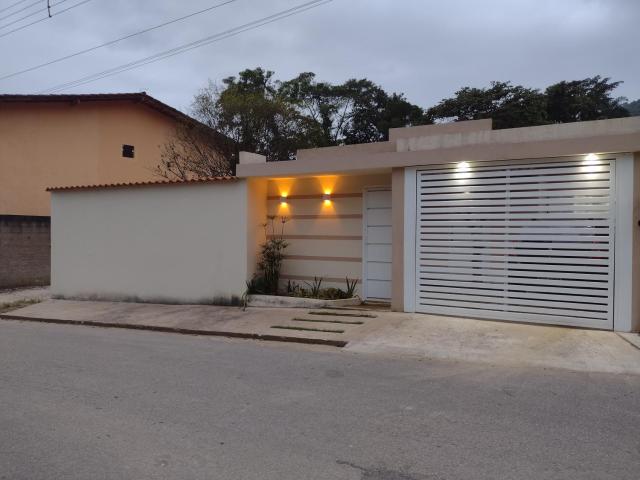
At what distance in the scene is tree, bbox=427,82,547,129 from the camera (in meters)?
31.8

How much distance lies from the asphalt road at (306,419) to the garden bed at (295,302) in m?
3.47

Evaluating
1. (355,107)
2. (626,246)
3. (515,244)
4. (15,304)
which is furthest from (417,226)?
(355,107)

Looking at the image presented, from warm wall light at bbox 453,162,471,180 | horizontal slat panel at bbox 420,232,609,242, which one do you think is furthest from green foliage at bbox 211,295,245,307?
warm wall light at bbox 453,162,471,180

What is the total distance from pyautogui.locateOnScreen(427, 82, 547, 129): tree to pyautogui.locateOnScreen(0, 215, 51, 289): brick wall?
25348mm

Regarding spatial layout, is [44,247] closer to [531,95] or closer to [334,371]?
[334,371]

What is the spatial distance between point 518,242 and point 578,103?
2760 centimetres

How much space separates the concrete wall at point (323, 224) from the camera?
1164 cm

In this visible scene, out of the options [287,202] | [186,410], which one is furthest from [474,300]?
[186,410]

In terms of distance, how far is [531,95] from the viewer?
32.3 m

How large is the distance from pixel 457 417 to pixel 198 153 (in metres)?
18.4

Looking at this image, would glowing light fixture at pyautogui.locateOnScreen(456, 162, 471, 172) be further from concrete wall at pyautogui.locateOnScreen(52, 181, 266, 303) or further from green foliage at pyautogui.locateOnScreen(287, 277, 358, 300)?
concrete wall at pyautogui.locateOnScreen(52, 181, 266, 303)

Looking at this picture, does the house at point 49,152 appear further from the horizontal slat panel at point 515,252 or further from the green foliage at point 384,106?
the horizontal slat panel at point 515,252

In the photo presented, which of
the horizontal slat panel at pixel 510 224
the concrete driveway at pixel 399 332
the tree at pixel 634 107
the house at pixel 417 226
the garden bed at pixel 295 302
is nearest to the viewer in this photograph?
the concrete driveway at pixel 399 332

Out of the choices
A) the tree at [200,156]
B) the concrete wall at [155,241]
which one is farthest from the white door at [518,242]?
the tree at [200,156]
